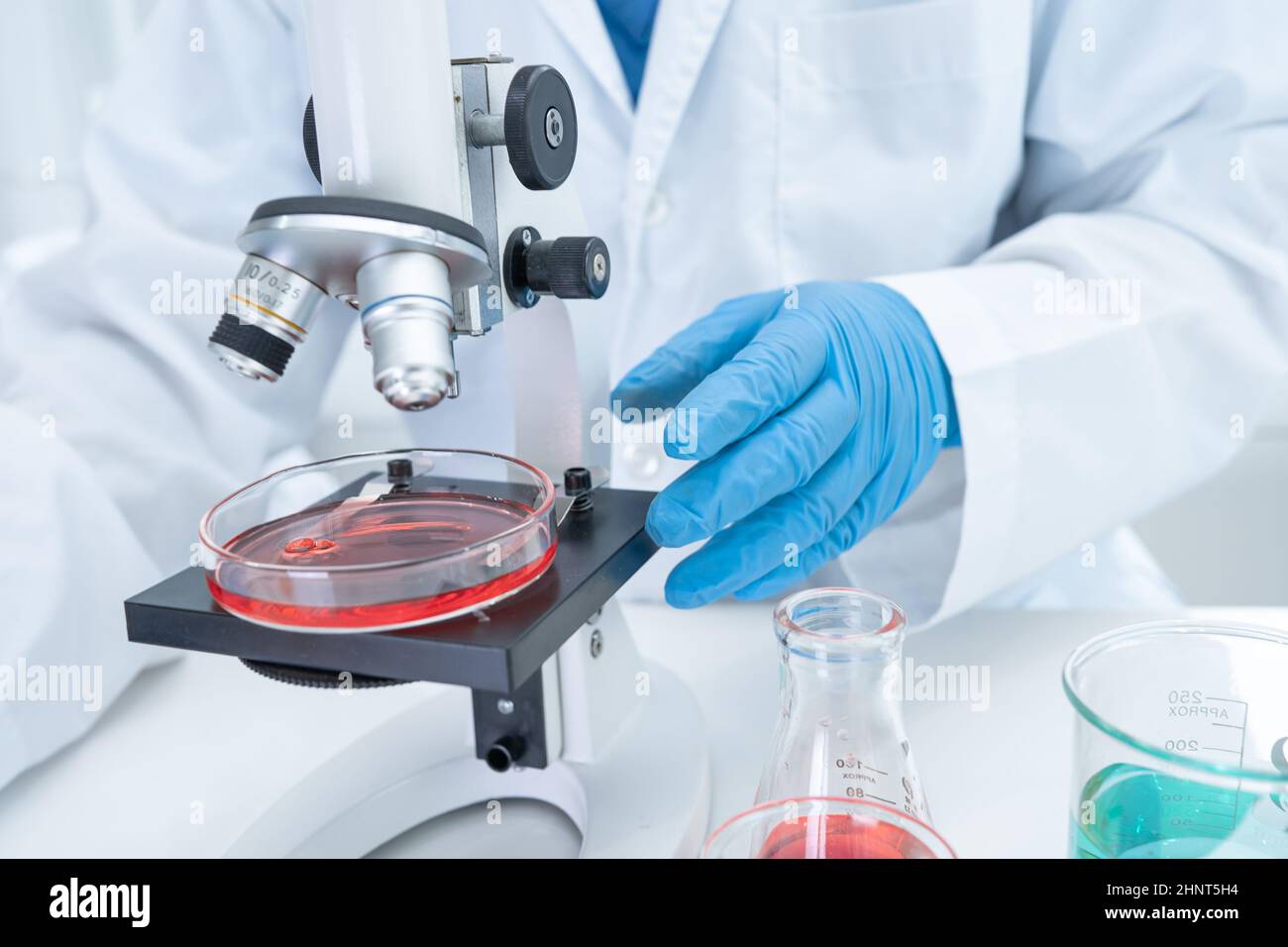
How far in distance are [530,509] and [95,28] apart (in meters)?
2.41

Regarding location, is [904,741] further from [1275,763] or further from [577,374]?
[577,374]

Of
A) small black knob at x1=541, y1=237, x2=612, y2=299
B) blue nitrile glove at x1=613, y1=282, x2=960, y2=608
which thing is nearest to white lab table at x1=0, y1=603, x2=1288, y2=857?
blue nitrile glove at x1=613, y1=282, x2=960, y2=608

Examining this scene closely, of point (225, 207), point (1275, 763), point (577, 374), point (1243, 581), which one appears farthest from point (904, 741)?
point (1243, 581)

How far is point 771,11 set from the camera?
1.09 metres

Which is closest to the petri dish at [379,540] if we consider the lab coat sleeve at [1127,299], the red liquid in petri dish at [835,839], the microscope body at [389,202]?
the microscope body at [389,202]

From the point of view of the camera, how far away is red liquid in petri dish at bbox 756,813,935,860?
46cm

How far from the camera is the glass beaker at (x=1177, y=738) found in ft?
1.41

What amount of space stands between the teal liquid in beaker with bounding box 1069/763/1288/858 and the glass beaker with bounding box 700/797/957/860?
0.08 meters

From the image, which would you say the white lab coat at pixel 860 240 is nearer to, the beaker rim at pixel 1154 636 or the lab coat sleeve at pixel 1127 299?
the lab coat sleeve at pixel 1127 299

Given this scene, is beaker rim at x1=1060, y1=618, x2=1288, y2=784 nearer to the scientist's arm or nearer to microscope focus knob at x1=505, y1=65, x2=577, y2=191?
the scientist's arm

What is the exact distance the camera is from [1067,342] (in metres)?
0.96

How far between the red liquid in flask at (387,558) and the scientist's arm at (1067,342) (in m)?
0.20
